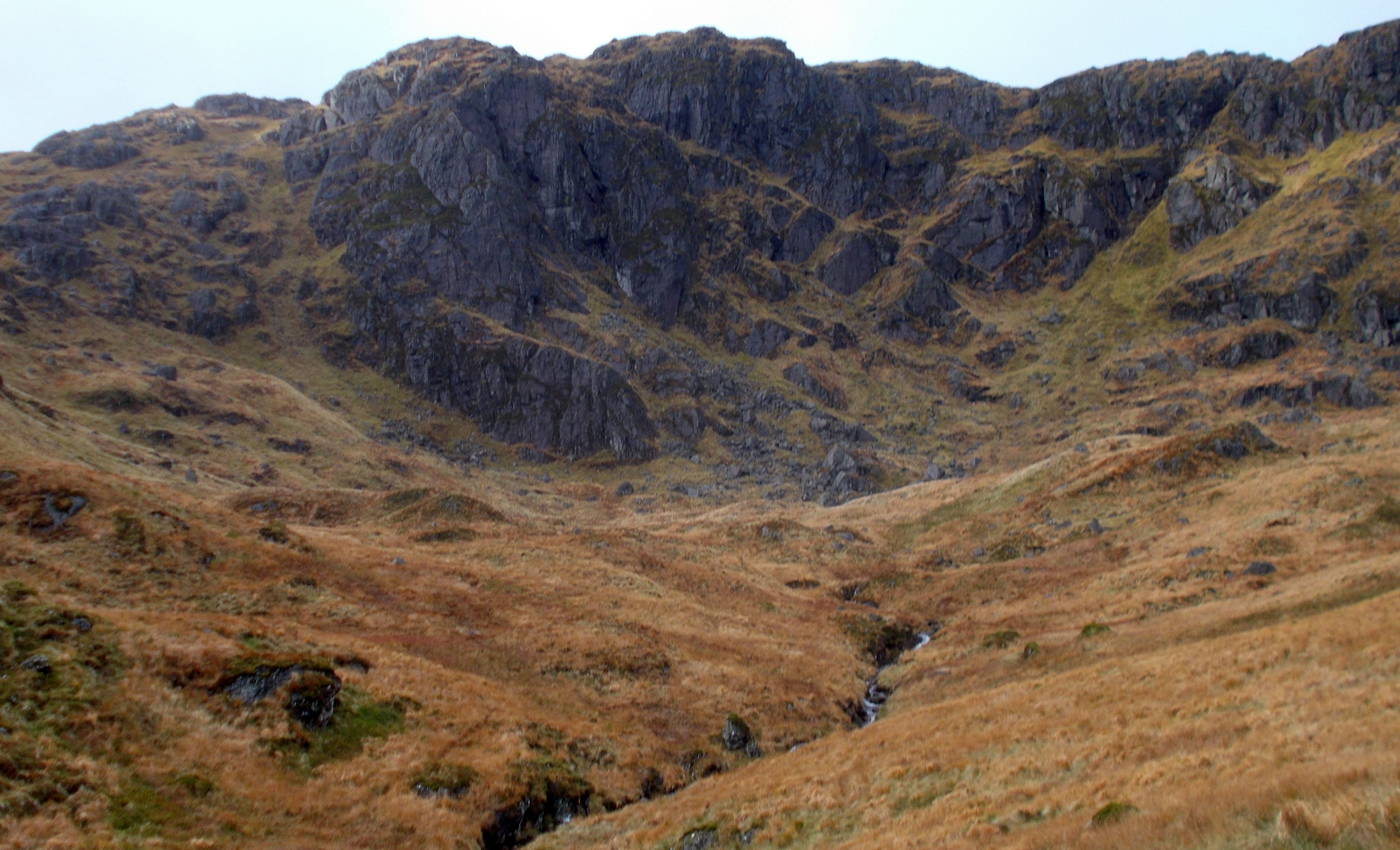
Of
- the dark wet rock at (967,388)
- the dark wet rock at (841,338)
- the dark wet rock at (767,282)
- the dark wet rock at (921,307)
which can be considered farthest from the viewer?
the dark wet rock at (767,282)

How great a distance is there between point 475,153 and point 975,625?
515 feet

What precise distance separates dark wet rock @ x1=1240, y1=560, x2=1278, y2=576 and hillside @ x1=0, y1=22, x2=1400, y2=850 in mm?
183

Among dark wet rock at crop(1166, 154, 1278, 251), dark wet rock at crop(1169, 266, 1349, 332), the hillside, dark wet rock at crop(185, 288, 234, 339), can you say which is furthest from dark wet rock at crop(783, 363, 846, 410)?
dark wet rock at crop(185, 288, 234, 339)

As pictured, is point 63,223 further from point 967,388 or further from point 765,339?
point 967,388

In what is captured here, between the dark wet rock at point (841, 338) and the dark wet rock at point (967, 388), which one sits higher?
the dark wet rock at point (841, 338)

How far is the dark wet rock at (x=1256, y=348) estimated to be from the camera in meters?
144

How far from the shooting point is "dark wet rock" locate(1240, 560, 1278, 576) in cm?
4203

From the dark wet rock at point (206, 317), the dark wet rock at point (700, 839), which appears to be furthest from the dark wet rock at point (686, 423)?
the dark wet rock at point (700, 839)

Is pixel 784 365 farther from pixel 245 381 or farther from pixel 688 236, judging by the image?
pixel 245 381

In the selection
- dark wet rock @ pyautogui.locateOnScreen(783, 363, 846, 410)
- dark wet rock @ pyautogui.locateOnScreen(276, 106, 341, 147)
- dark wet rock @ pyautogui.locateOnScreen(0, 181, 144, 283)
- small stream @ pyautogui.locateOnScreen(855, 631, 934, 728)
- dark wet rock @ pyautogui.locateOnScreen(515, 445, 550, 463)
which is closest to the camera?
small stream @ pyautogui.locateOnScreen(855, 631, 934, 728)

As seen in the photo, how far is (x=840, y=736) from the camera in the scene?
97.2 ft

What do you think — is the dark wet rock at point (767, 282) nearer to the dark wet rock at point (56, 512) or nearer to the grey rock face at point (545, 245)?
the grey rock face at point (545, 245)

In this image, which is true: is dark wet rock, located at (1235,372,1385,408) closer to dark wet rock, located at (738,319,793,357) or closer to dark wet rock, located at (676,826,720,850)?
dark wet rock, located at (738,319,793,357)

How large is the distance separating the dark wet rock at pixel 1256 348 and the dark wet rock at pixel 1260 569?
127m
